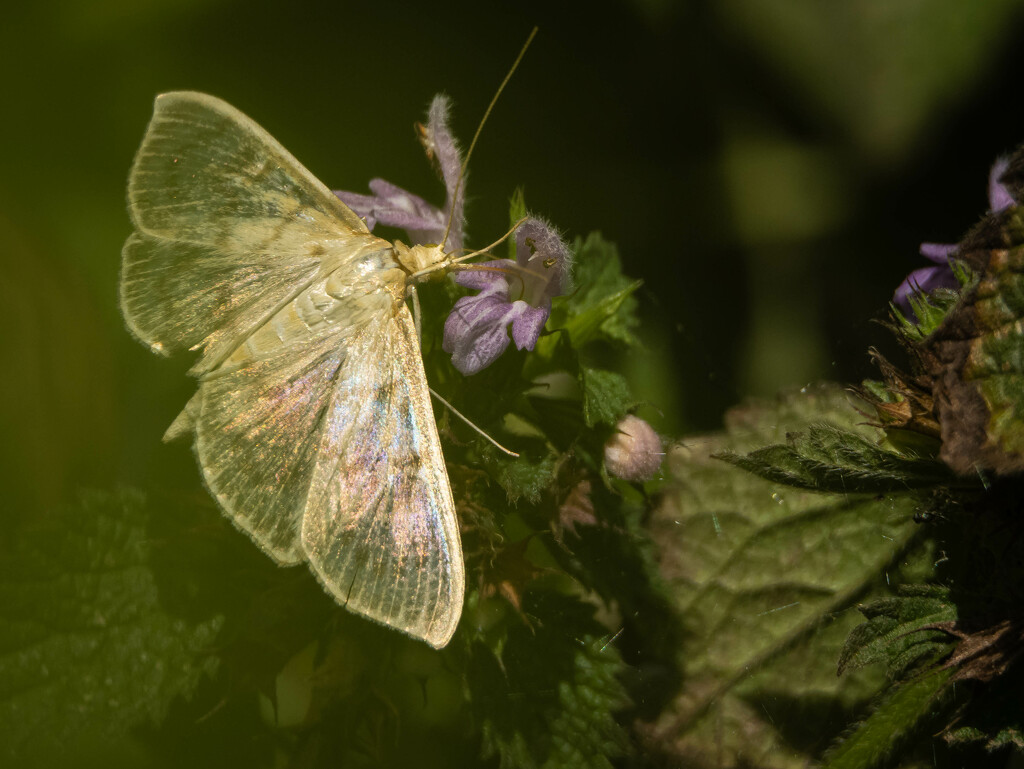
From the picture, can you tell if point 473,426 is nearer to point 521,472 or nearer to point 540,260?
point 521,472

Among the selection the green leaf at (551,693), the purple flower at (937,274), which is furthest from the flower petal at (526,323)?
the purple flower at (937,274)

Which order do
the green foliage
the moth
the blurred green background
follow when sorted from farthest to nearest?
the blurred green background, the green foliage, the moth

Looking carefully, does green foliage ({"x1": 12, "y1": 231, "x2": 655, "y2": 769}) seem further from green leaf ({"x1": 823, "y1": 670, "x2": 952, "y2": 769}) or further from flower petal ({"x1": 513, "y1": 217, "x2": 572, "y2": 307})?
green leaf ({"x1": 823, "y1": 670, "x2": 952, "y2": 769})

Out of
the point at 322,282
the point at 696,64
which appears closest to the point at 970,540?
the point at 322,282

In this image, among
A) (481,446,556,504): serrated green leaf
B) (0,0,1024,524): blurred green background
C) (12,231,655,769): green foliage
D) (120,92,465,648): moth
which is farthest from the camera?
(0,0,1024,524): blurred green background

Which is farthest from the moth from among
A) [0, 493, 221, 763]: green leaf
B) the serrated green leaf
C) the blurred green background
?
the blurred green background

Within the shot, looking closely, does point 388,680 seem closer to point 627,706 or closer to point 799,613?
point 627,706

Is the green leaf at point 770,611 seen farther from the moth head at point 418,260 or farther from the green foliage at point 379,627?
the moth head at point 418,260
